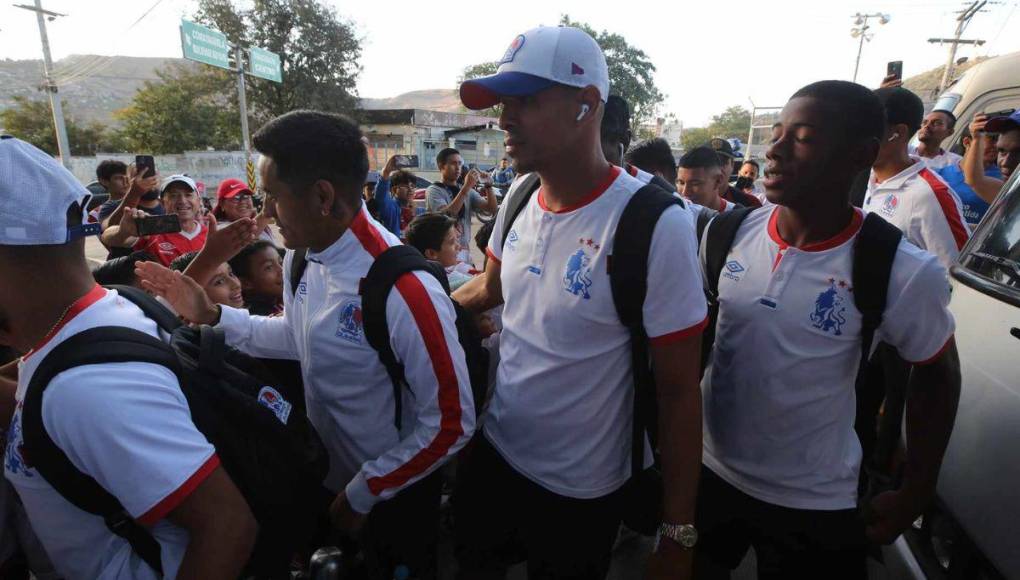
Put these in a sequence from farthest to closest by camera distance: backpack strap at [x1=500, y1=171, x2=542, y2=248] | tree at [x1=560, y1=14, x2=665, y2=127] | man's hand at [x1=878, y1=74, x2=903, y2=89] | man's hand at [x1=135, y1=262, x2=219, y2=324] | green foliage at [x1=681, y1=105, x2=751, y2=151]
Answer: green foliage at [x1=681, y1=105, x2=751, y2=151] → tree at [x1=560, y1=14, x2=665, y2=127] → man's hand at [x1=878, y1=74, x2=903, y2=89] → man's hand at [x1=135, y1=262, x2=219, y2=324] → backpack strap at [x1=500, y1=171, x2=542, y2=248]

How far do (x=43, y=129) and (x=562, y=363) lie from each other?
48.2 metres

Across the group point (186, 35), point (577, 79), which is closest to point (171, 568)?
point (577, 79)

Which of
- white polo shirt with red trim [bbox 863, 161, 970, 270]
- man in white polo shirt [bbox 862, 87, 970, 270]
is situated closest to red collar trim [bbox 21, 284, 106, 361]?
man in white polo shirt [bbox 862, 87, 970, 270]

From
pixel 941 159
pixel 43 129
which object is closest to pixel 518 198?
pixel 941 159

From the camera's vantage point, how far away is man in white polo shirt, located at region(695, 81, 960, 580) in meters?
1.48

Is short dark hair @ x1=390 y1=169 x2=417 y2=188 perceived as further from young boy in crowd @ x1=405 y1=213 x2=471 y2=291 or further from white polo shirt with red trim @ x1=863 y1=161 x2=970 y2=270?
white polo shirt with red trim @ x1=863 y1=161 x2=970 y2=270

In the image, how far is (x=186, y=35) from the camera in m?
15.2

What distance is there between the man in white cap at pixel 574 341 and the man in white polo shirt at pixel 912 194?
2224 mm

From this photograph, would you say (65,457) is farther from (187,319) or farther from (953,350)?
(953,350)

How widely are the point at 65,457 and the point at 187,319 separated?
106 centimetres

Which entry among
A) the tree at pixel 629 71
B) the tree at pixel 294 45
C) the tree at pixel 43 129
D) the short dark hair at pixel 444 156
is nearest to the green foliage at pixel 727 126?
the tree at pixel 629 71

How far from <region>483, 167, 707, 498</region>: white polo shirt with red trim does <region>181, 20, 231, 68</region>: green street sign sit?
18.0m

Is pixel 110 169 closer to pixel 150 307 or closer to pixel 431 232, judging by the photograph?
pixel 431 232

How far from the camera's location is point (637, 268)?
54.1 inches
